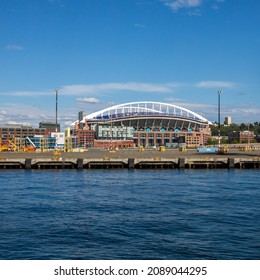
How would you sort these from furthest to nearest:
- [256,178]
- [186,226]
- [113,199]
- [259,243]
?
[256,178]
[113,199]
[186,226]
[259,243]

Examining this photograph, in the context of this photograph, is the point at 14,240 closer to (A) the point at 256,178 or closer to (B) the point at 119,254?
(B) the point at 119,254

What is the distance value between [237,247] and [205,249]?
1939 millimetres

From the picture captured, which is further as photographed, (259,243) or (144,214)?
(144,214)

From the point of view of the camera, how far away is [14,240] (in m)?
24.9

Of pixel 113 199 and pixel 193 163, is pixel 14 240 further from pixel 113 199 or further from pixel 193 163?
pixel 193 163

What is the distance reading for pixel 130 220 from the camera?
30297mm

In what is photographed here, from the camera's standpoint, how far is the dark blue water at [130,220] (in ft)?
75.1

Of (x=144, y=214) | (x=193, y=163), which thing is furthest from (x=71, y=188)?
(x=193, y=163)

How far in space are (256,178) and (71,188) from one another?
27609 mm

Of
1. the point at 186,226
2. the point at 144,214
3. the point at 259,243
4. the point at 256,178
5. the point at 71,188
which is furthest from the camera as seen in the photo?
the point at 256,178

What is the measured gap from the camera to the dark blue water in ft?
75.1
